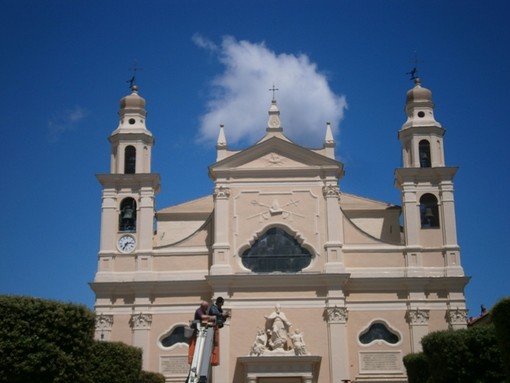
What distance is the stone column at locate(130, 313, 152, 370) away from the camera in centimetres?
3978

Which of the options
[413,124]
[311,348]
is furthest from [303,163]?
[311,348]

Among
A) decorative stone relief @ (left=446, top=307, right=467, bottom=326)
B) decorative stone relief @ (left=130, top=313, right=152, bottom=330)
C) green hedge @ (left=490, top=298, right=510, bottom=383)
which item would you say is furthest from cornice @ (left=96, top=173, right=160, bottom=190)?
green hedge @ (left=490, top=298, right=510, bottom=383)

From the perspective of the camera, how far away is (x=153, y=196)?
42.6 m

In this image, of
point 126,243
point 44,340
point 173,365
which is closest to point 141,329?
point 173,365

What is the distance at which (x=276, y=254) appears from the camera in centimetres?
4088

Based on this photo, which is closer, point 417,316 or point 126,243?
point 417,316

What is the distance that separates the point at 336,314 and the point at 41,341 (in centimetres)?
1822

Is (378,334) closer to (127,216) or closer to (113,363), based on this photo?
(127,216)

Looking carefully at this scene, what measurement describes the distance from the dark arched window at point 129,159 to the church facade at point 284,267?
0.06 metres

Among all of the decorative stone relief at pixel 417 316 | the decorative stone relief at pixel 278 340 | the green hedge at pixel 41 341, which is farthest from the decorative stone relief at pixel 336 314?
the green hedge at pixel 41 341

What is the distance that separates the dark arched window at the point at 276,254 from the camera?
1602 inches

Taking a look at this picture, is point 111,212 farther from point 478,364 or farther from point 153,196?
point 478,364

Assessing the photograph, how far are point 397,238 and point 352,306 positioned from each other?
5.84 meters

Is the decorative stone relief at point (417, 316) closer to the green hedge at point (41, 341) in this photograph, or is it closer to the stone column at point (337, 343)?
the stone column at point (337, 343)
